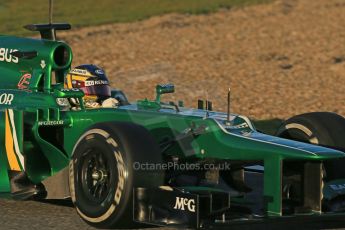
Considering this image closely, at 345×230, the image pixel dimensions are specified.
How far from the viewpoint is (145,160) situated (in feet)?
25.4

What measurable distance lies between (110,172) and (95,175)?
272mm

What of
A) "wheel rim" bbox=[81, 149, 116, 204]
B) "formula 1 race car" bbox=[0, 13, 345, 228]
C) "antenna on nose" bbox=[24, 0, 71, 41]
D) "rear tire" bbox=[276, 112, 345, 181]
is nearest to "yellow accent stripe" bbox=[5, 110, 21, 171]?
"formula 1 race car" bbox=[0, 13, 345, 228]

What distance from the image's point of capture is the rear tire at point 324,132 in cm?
877

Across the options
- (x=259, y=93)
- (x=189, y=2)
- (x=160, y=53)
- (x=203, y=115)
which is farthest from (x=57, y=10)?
(x=203, y=115)

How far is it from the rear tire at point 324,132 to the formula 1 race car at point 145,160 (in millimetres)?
90

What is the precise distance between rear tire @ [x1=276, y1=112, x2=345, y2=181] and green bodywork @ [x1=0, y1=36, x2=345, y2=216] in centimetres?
69

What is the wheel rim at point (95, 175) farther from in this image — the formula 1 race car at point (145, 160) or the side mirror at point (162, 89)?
the side mirror at point (162, 89)

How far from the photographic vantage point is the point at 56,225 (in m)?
8.28

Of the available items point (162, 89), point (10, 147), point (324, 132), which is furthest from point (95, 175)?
point (324, 132)

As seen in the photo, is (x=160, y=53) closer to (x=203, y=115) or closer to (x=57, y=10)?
(x=57, y=10)

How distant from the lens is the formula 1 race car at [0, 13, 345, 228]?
25.3 feet

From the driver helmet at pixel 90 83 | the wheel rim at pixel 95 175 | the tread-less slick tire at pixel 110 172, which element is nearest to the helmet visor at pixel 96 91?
the driver helmet at pixel 90 83

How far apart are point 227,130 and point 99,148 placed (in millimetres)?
1100

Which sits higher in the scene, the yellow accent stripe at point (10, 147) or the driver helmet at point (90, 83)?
the driver helmet at point (90, 83)
